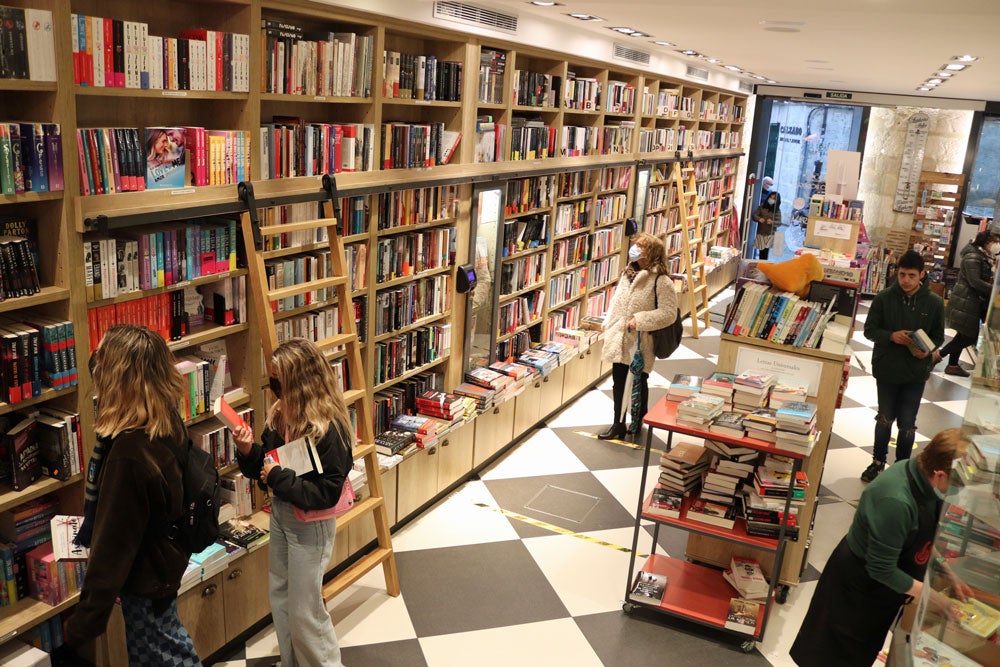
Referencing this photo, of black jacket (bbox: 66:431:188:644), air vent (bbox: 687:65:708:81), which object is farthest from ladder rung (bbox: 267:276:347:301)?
air vent (bbox: 687:65:708:81)

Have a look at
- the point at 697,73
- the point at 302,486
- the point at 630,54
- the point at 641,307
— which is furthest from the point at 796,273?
the point at 697,73

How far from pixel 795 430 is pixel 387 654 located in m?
2.22

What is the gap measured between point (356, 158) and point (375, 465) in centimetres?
164

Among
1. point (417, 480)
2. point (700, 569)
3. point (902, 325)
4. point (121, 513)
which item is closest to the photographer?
point (121, 513)

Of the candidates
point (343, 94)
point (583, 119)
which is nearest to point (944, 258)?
point (583, 119)

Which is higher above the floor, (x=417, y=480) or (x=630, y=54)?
(x=630, y=54)

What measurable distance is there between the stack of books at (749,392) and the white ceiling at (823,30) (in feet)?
5.93

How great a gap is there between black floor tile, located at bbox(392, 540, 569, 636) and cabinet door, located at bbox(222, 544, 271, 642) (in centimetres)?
78

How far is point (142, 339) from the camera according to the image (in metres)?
2.69

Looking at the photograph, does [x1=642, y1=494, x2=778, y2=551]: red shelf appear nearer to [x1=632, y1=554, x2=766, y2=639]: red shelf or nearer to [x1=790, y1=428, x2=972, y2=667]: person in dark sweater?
[x1=632, y1=554, x2=766, y2=639]: red shelf

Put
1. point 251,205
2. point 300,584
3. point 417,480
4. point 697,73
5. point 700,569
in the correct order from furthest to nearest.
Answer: point 697,73 → point 417,480 → point 700,569 → point 251,205 → point 300,584

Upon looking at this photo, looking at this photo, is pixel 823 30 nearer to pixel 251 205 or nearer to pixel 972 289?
pixel 251 205

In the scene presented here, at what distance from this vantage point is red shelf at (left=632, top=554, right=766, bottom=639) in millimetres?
4160

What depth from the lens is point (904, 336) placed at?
5641mm
